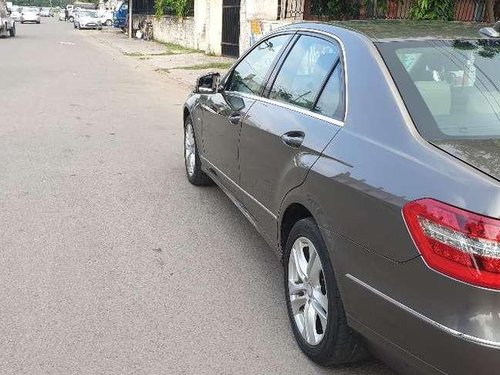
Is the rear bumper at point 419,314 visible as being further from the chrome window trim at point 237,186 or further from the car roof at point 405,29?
the car roof at point 405,29

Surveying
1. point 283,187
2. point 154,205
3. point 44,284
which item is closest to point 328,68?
point 283,187

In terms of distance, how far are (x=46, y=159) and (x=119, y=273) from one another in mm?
3483

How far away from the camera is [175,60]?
20469mm

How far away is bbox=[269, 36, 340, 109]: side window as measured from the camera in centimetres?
335

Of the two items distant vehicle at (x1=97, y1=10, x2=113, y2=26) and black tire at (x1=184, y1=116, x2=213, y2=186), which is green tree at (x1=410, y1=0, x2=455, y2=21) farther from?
distant vehicle at (x1=97, y1=10, x2=113, y2=26)

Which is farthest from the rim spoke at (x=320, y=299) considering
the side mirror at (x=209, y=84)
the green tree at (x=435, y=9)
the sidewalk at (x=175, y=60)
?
the sidewalk at (x=175, y=60)

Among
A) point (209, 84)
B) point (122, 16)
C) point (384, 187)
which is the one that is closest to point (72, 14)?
point (122, 16)

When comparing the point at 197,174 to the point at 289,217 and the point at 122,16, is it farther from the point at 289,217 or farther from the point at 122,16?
the point at 122,16

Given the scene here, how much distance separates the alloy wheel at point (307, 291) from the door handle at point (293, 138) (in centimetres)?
50

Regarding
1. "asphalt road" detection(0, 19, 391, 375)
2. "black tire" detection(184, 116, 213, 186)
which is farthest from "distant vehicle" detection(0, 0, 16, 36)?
"black tire" detection(184, 116, 213, 186)

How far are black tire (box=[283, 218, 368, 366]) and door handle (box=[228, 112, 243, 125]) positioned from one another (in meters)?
1.38

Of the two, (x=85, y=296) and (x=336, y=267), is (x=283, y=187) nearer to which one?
(x=336, y=267)

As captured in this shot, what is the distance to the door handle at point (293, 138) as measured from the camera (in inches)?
124

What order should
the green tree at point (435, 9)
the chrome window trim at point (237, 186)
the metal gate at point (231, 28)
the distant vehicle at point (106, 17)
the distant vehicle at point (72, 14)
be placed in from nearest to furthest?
the chrome window trim at point (237, 186), the green tree at point (435, 9), the metal gate at point (231, 28), the distant vehicle at point (106, 17), the distant vehicle at point (72, 14)
